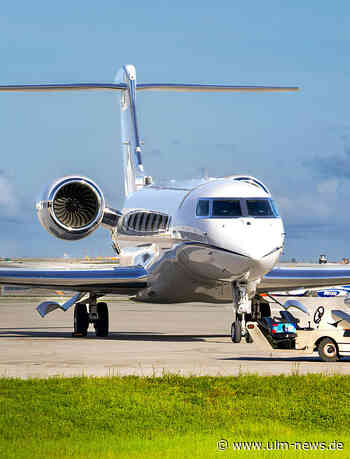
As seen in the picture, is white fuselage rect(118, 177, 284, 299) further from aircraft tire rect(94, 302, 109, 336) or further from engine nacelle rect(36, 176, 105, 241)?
engine nacelle rect(36, 176, 105, 241)

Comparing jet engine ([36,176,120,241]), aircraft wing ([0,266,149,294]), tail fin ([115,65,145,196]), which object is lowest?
aircraft wing ([0,266,149,294])

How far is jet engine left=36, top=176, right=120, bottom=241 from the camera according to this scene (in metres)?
30.1

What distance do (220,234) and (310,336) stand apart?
5.32m

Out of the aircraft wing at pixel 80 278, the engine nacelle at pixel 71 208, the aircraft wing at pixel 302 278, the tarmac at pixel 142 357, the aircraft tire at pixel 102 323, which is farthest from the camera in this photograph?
the engine nacelle at pixel 71 208

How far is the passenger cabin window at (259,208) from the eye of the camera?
2575cm

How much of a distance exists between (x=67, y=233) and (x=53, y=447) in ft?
64.7

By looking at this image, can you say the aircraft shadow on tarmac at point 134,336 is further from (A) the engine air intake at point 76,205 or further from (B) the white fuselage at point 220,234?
(A) the engine air intake at point 76,205

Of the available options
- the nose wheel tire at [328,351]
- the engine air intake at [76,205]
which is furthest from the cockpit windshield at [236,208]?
the nose wheel tire at [328,351]

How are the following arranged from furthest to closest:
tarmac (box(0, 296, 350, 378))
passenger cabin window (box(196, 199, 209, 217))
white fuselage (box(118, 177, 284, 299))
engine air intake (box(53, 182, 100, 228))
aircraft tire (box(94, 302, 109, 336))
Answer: engine air intake (box(53, 182, 100, 228)) → aircraft tire (box(94, 302, 109, 336)) → passenger cabin window (box(196, 199, 209, 217)) → white fuselage (box(118, 177, 284, 299)) → tarmac (box(0, 296, 350, 378))

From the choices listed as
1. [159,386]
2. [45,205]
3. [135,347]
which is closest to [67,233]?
[45,205]

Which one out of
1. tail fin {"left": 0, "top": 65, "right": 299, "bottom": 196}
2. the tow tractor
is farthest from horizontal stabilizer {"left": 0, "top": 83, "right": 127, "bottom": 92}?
the tow tractor

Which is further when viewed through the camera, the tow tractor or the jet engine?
the jet engine

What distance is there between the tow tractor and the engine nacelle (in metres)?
8.56

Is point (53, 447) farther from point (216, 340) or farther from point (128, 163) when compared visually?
point (128, 163)
